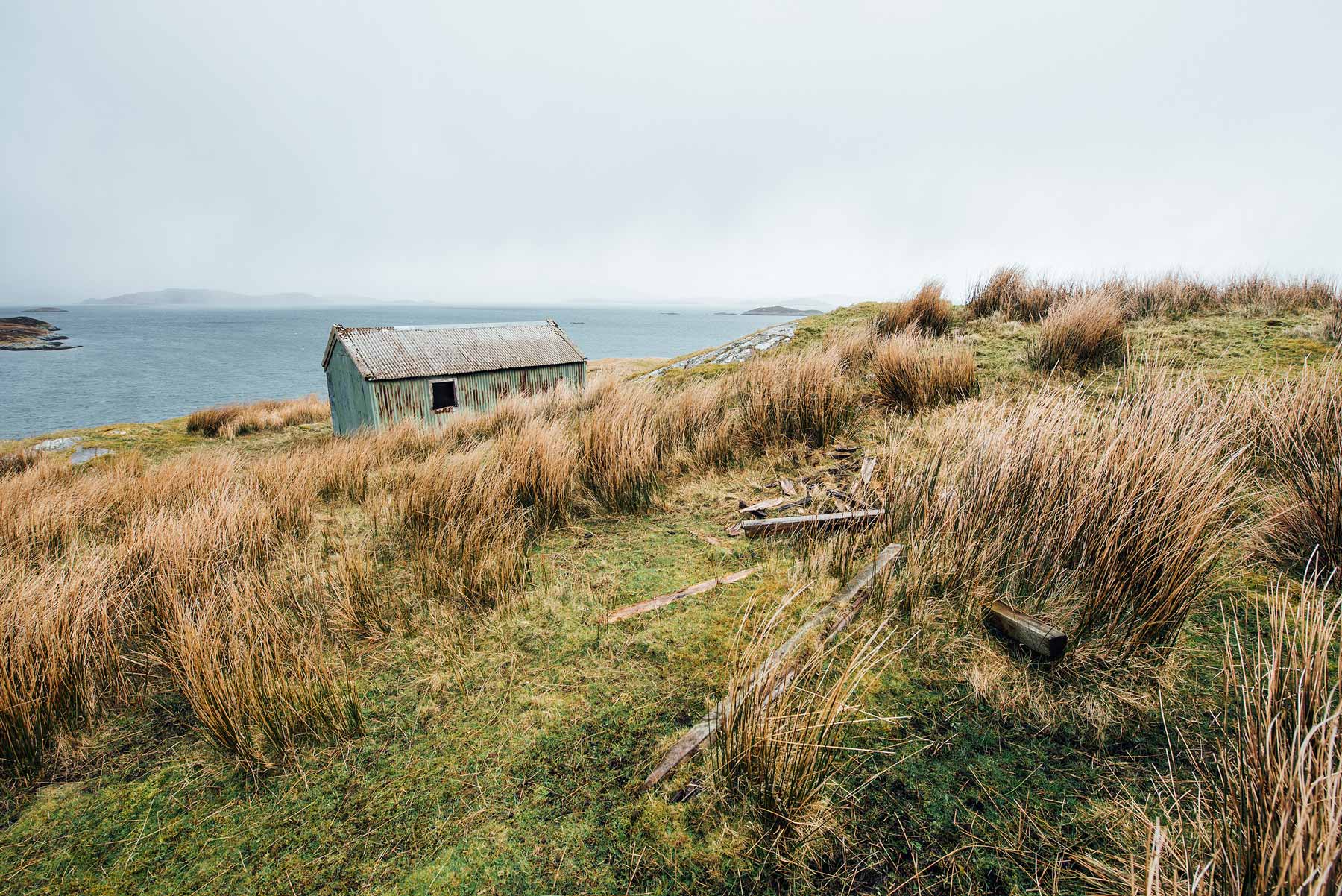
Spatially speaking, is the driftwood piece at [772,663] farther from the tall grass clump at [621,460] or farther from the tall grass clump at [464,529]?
the tall grass clump at [621,460]

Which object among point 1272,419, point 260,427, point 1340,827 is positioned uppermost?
point 1272,419

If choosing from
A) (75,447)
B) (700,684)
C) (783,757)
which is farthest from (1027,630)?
(75,447)

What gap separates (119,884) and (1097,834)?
325 cm

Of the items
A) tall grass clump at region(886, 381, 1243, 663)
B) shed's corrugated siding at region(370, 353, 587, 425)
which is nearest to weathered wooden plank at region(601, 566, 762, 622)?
tall grass clump at region(886, 381, 1243, 663)

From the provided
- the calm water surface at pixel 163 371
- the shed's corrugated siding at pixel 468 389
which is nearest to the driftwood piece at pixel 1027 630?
the shed's corrugated siding at pixel 468 389

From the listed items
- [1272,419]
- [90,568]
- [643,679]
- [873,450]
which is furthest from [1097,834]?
[90,568]

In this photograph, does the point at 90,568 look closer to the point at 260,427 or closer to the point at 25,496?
the point at 25,496

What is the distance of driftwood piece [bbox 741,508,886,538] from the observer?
12.3 feet

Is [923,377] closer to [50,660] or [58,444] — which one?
[50,660]

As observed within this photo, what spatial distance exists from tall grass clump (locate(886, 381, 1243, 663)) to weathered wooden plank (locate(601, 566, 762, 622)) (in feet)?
3.45

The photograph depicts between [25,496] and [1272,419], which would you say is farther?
[25,496]

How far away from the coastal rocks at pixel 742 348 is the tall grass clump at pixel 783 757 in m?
9.75

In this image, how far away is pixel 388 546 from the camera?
4113 millimetres

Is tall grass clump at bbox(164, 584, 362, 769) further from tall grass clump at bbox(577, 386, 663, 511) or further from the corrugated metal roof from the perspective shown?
the corrugated metal roof
